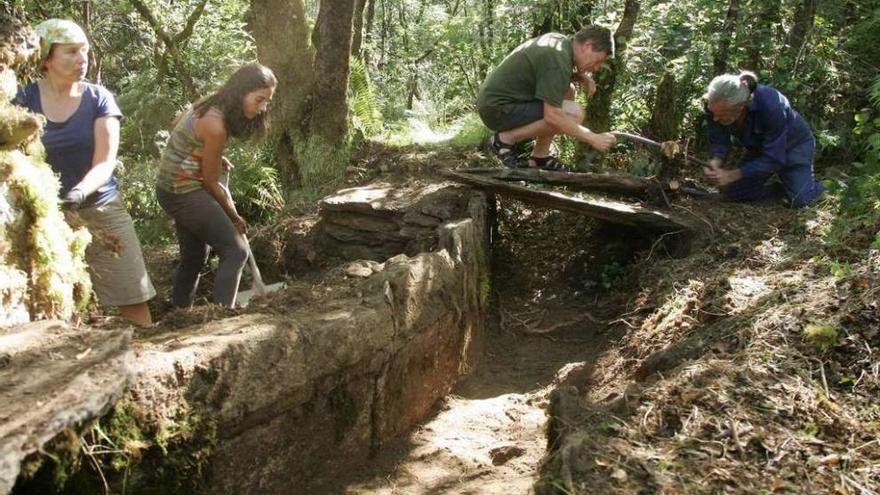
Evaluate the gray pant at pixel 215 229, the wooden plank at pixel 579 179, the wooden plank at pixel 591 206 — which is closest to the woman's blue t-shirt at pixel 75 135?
the gray pant at pixel 215 229

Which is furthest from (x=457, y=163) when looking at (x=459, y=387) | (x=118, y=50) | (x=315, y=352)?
(x=118, y=50)

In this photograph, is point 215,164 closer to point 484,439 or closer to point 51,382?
point 484,439

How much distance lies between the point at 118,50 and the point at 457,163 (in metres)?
9.72

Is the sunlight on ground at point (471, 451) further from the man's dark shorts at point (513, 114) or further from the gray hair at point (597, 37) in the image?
the gray hair at point (597, 37)

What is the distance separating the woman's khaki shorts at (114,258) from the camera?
15.0 feet

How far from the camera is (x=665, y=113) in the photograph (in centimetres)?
887

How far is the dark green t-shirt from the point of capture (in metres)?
6.71

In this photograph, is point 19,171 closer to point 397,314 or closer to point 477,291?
point 397,314

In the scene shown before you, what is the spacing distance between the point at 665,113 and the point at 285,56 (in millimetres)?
4724

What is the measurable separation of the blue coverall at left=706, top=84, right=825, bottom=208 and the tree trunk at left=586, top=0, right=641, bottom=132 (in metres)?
2.09

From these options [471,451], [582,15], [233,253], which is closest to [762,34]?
[582,15]

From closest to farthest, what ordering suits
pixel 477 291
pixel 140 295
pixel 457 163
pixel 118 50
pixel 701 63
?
pixel 140 295, pixel 477 291, pixel 457 163, pixel 701 63, pixel 118 50

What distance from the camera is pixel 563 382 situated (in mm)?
5445

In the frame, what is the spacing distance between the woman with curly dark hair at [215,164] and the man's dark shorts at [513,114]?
2882 millimetres
